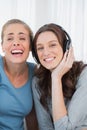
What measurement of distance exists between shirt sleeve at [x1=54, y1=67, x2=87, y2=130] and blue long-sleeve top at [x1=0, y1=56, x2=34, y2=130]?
0.27 metres

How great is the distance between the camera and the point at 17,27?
152 centimetres

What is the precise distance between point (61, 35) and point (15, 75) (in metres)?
0.42

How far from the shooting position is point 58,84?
1381 millimetres

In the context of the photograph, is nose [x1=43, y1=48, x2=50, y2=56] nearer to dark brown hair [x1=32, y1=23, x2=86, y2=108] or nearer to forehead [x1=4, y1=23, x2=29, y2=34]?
dark brown hair [x1=32, y1=23, x2=86, y2=108]

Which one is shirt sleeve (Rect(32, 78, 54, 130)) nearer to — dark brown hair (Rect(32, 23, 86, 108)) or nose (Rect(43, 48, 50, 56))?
dark brown hair (Rect(32, 23, 86, 108))

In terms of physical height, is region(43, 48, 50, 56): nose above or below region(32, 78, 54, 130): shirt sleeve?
above

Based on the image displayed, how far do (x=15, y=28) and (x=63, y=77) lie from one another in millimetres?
421

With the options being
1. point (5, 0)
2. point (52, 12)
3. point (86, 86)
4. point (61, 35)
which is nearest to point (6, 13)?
point (5, 0)

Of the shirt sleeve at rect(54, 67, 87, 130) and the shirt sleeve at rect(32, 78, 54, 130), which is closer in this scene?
the shirt sleeve at rect(54, 67, 87, 130)

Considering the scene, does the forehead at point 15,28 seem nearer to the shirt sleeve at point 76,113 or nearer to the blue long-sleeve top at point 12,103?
the blue long-sleeve top at point 12,103

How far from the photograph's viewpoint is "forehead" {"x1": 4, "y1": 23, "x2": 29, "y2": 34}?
150 centimetres

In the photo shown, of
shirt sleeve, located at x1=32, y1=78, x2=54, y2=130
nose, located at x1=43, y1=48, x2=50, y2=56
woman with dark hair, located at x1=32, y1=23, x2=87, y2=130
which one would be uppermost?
nose, located at x1=43, y1=48, x2=50, y2=56

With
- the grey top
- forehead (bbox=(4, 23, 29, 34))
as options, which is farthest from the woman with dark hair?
forehead (bbox=(4, 23, 29, 34))

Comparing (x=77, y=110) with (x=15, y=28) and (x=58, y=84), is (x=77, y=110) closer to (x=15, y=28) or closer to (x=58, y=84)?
(x=58, y=84)
